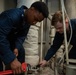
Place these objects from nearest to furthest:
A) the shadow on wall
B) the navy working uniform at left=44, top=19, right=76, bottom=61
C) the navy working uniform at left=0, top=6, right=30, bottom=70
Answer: the navy working uniform at left=0, top=6, right=30, bottom=70 → the navy working uniform at left=44, top=19, right=76, bottom=61 → the shadow on wall

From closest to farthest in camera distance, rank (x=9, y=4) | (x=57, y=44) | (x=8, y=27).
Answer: (x=8, y=27), (x=57, y=44), (x=9, y=4)

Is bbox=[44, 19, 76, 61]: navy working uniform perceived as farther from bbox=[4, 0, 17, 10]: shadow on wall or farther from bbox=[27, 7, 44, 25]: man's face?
bbox=[4, 0, 17, 10]: shadow on wall

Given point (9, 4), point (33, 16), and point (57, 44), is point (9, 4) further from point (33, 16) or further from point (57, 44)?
point (33, 16)

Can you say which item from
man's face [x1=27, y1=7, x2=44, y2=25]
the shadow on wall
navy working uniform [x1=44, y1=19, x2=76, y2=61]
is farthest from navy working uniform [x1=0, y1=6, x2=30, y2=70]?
the shadow on wall

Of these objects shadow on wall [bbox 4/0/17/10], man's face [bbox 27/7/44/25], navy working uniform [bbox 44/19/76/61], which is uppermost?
shadow on wall [bbox 4/0/17/10]

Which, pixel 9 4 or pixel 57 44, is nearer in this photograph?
pixel 57 44

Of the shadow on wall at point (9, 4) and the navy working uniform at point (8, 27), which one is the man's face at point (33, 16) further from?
the shadow on wall at point (9, 4)

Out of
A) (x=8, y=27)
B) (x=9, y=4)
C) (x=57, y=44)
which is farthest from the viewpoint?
(x=9, y=4)

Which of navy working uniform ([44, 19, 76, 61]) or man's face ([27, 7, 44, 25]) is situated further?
navy working uniform ([44, 19, 76, 61])

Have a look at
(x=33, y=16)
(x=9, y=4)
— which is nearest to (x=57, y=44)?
(x=33, y=16)

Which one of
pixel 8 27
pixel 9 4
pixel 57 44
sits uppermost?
pixel 9 4

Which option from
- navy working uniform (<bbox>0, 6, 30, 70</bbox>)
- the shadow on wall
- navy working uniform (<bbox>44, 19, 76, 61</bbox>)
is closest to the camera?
navy working uniform (<bbox>0, 6, 30, 70</bbox>)

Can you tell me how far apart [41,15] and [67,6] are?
115 centimetres

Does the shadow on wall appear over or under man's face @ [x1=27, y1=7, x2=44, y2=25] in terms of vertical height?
over
